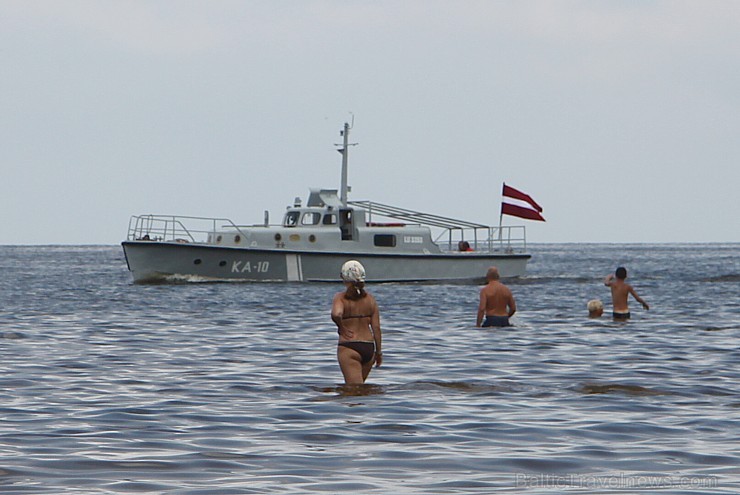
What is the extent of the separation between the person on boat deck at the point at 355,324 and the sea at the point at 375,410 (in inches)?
12.8

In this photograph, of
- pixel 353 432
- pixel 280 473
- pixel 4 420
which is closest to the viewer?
pixel 280 473

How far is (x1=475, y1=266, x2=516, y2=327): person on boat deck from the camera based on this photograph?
21391 millimetres

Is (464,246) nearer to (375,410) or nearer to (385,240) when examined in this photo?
(385,240)

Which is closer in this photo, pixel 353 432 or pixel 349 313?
pixel 353 432

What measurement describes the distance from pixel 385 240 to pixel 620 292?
19563mm

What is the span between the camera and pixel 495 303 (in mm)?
22109

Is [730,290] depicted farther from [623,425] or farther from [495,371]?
[623,425]

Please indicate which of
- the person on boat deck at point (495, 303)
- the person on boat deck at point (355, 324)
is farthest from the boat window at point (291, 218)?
Answer: the person on boat deck at point (355, 324)

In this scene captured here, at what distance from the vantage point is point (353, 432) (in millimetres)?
10836

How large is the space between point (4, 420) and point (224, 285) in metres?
31.8

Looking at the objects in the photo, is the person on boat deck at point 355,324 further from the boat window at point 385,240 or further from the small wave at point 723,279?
the small wave at point 723,279

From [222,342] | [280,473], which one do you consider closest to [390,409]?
[280,473]

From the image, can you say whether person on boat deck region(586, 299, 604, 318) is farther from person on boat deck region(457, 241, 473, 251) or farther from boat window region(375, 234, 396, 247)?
person on boat deck region(457, 241, 473, 251)

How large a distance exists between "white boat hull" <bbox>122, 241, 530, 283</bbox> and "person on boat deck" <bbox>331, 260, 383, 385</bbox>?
28635mm
